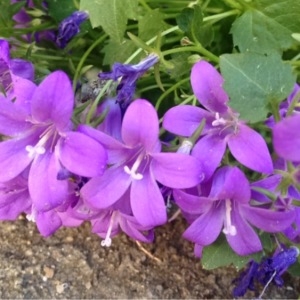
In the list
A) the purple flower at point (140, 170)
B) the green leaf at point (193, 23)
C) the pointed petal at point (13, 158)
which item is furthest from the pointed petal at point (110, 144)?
the green leaf at point (193, 23)

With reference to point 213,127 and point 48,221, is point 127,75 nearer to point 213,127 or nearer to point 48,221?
point 213,127

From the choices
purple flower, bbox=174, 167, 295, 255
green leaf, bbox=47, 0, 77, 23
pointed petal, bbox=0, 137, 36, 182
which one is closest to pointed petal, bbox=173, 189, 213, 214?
purple flower, bbox=174, 167, 295, 255

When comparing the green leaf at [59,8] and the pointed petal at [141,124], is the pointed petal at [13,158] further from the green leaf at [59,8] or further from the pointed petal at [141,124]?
the green leaf at [59,8]

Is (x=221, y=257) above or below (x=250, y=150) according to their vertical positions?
below

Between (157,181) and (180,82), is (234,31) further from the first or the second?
(157,181)

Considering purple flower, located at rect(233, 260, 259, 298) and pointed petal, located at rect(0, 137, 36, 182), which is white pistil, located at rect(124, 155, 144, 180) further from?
purple flower, located at rect(233, 260, 259, 298)

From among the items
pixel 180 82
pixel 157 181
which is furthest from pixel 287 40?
pixel 157 181

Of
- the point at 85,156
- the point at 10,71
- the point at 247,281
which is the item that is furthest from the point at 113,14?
the point at 247,281
